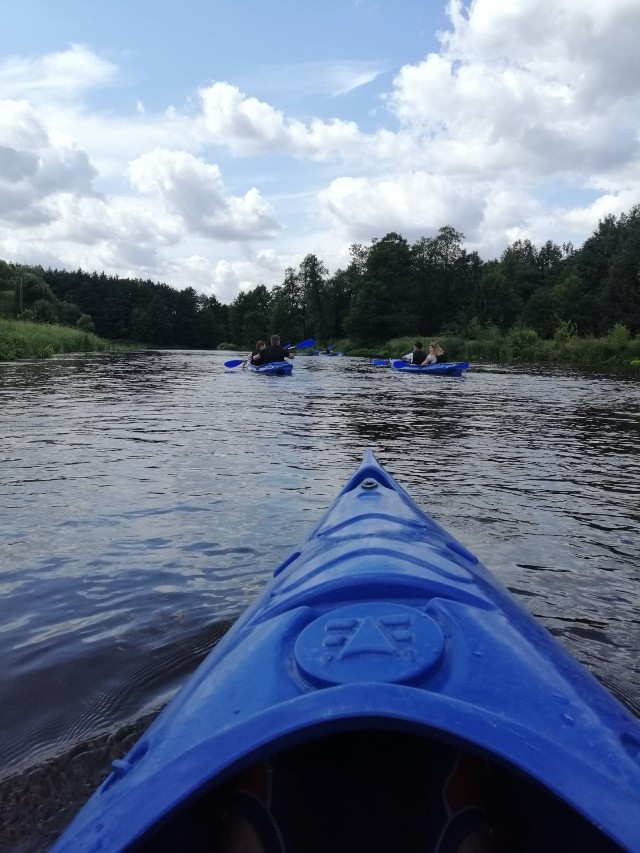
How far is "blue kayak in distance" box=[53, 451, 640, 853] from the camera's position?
1045 mm

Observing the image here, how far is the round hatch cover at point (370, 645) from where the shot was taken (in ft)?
4.11

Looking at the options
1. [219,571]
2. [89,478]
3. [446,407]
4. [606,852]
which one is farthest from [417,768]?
[446,407]

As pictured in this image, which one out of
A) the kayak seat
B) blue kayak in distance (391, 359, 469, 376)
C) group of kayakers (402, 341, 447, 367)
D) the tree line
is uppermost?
the tree line

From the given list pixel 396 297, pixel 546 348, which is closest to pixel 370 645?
pixel 546 348

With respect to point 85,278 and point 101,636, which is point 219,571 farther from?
point 85,278

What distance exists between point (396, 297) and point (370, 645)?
201 feet

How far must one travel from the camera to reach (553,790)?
996 millimetres

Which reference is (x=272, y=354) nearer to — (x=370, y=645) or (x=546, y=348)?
(x=370, y=645)

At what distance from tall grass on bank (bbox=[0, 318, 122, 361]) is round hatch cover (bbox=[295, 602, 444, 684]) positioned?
22331mm

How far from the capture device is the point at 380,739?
1.64m

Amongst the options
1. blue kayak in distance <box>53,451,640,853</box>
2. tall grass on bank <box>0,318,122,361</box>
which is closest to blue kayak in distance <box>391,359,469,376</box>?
tall grass on bank <box>0,318,122,361</box>

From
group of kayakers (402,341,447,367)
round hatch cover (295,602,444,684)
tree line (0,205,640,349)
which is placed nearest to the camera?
round hatch cover (295,602,444,684)

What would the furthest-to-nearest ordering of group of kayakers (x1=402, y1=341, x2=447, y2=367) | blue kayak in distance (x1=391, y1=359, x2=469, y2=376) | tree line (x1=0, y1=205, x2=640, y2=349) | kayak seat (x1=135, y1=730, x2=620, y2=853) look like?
tree line (x1=0, y1=205, x2=640, y2=349) < group of kayakers (x1=402, y1=341, x2=447, y2=367) < blue kayak in distance (x1=391, y1=359, x2=469, y2=376) < kayak seat (x1=135, y1=730, x2=620, y2=853)

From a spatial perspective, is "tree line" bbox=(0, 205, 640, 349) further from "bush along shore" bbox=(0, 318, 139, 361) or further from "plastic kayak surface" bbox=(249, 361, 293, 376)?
"plastic kayak surface" bbox=(249, 361, 293, 376)
